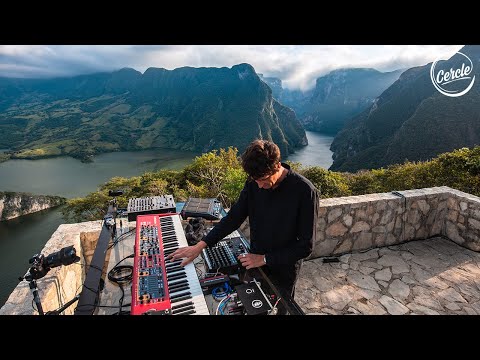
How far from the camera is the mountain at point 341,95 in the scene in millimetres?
149625

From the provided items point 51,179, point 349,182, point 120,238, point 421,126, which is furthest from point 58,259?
point 51,179

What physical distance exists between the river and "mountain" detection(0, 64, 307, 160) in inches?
288

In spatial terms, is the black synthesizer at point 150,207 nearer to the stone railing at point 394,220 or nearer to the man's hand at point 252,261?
the man's hand at point 252,261

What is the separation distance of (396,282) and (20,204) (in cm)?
5442

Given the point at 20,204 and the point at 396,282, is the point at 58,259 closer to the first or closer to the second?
the point at 396,282

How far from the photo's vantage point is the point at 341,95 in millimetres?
171625

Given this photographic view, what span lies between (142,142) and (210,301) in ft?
370

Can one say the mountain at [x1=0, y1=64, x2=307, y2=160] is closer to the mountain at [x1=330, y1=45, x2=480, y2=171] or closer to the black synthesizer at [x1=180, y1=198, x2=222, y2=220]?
the mountain at [x1=330, y1=45, x2=480, y2=171]

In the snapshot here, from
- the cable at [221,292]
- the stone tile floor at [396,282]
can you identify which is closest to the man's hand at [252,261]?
the cable at [221,292]

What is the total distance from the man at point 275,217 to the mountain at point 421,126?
44072 mm

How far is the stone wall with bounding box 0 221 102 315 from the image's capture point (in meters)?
2.15
